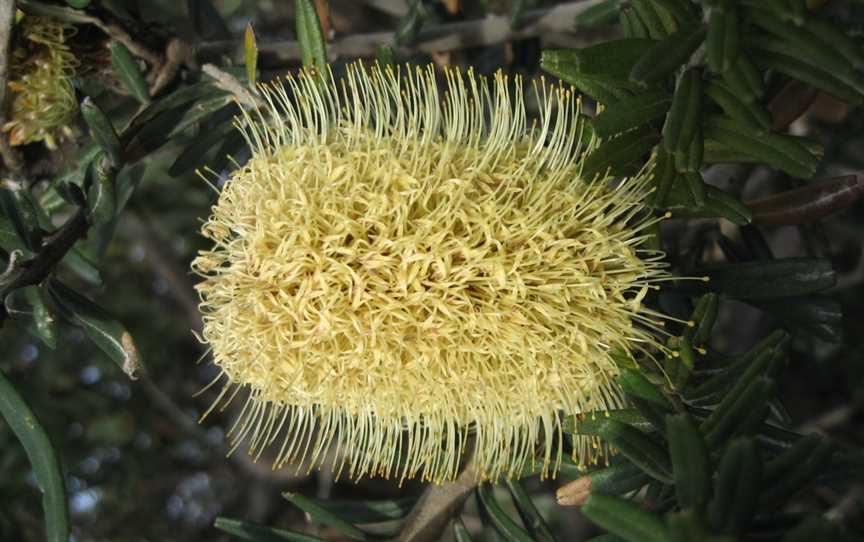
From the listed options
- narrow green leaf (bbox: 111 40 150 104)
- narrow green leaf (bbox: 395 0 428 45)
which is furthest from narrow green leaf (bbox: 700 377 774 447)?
narrow green leaf (bbox: 111 40 150 104)

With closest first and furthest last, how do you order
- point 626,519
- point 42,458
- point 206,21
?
point 626,519
point 42,458
point 206,21

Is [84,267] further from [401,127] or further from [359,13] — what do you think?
[359,13]

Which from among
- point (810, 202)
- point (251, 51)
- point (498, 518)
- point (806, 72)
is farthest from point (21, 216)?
point (810, 202)

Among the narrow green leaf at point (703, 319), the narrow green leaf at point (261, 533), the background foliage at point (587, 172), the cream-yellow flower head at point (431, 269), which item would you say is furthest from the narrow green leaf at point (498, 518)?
the narrow green leaf at point (703, 319)

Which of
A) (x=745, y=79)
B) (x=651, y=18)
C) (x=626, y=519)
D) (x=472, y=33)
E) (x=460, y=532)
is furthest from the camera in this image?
(x=472, y=33)

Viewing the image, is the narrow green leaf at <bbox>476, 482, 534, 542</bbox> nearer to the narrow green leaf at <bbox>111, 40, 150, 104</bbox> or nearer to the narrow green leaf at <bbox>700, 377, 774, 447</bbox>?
the narrow green leaf at <bbox>700, 377, 774, 447</bbox>

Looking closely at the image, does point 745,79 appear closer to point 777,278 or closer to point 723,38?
point 723,38

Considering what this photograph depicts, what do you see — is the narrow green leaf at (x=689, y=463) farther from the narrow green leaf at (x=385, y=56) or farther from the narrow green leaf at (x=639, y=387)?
the narrow green leaf at (x=385, y=56)
